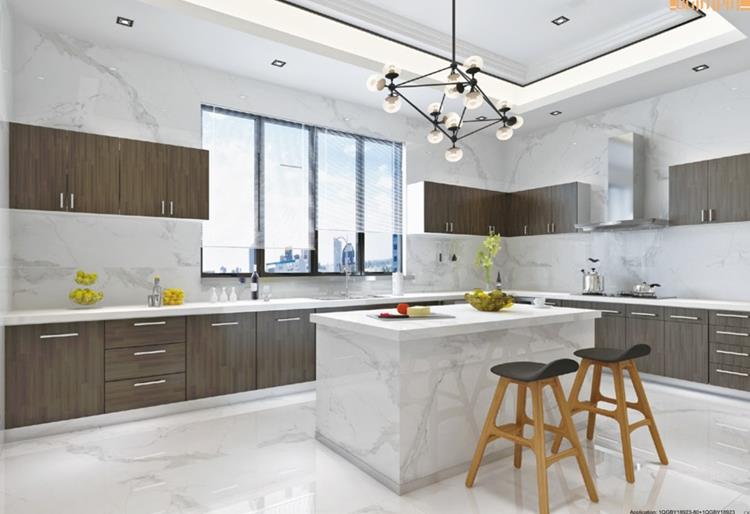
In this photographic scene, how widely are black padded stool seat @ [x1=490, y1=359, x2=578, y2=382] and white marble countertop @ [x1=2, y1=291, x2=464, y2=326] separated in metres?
2.27

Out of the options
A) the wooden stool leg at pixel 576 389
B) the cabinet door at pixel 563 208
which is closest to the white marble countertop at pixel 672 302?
the cabinet door at pixel 563 208

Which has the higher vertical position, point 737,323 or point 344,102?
point 344,102

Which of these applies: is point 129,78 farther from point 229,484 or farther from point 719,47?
point 719,47

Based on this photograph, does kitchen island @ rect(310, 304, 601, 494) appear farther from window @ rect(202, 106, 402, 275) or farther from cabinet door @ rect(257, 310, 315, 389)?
window @ rect(202, 106, 402, 275)

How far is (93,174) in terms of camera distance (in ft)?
11.9

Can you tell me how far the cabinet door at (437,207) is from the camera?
5.69 m

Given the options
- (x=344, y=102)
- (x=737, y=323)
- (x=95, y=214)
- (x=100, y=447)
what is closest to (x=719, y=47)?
(x=737, y=323)

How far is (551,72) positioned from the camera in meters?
5.18

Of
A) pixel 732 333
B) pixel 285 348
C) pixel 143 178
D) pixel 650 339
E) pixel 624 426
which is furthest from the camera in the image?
pixel 650 339

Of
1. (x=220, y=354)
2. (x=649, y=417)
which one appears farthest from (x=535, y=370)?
(x=220, y=354)

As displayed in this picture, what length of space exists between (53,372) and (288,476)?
192 cm

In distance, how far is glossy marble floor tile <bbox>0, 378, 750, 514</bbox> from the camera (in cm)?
231

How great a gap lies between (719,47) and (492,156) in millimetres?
3143

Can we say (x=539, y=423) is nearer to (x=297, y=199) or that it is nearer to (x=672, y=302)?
(x=672, y=302)
